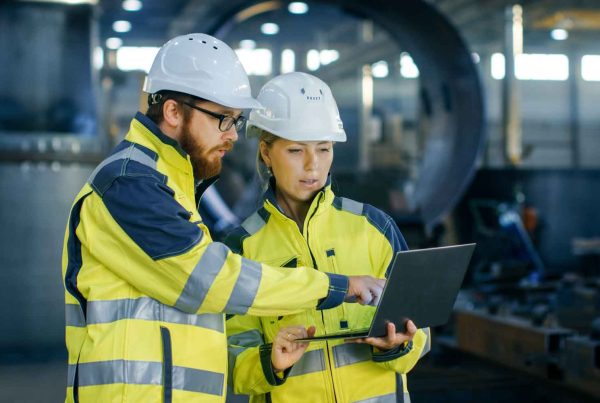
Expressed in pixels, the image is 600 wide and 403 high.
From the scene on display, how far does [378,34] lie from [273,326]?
15.2 metres

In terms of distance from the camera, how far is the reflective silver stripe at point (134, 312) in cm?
206

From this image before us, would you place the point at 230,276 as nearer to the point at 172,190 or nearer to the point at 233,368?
the point at 172,190

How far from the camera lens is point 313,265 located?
240 centimetres

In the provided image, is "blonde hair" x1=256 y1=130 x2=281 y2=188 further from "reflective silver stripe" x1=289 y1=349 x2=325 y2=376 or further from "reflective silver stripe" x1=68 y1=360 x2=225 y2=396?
"reflective silver stripe" x1=68 y1=360 x2=225 y2=396

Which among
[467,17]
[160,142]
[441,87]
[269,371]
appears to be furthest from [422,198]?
[467,17]

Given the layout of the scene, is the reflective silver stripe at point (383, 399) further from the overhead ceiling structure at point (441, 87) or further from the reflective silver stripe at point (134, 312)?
the overhead ceiling structure at point (441, 87)

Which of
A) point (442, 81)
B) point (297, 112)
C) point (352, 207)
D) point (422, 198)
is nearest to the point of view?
point (352, 207)

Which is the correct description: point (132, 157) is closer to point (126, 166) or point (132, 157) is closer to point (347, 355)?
point (126, 166)

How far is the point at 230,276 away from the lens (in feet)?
6.85

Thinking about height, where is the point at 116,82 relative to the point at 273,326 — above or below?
above

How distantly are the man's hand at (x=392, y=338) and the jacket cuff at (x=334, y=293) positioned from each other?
113mm

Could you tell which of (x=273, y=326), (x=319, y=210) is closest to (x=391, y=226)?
(x=319, y=210)

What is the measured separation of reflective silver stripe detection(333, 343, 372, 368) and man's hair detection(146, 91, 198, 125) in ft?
2.23

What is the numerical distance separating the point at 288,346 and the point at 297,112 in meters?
0.67
